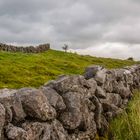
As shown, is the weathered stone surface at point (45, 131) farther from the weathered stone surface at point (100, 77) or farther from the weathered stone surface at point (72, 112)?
the weathered stone surface at point (100, 77)

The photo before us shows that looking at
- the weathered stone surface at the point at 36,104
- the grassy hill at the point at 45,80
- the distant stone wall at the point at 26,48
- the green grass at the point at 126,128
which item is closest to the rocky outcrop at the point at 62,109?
the weathered stone surface at the point at 36,104

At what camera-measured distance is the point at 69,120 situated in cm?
1275

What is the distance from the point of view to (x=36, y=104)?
446 inches

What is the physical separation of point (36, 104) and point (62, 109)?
1.47m

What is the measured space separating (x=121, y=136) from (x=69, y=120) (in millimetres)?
3240

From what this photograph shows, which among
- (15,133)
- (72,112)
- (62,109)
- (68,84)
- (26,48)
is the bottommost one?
(15,133)

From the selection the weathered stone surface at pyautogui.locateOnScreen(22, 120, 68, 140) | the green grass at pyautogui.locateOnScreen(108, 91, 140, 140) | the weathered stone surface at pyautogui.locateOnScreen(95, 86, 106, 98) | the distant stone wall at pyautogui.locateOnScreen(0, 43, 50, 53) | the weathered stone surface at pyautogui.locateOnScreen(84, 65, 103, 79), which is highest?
the weathered stone surface at pyautogui.locateOnScreen(84, 65, 103, 79)

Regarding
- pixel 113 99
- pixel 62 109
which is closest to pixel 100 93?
pixel 113 99

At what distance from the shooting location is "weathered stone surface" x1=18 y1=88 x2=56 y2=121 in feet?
36.8

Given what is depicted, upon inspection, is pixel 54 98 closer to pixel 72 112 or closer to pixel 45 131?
pixel 72 112

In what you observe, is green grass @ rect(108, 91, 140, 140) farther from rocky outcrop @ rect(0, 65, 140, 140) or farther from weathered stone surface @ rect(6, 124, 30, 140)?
weathered stone surface @ rect(6, 124, 30, 140)

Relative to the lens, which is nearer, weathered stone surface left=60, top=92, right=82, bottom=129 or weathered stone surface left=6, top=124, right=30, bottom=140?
weathered stone surface left=6, top=124, right=30, bottom=140

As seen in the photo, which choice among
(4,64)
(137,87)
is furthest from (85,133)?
(4,64)

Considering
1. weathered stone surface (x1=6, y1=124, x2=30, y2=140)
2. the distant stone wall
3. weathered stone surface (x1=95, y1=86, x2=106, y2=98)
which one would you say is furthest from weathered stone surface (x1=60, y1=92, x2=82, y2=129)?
the distant stone wall
